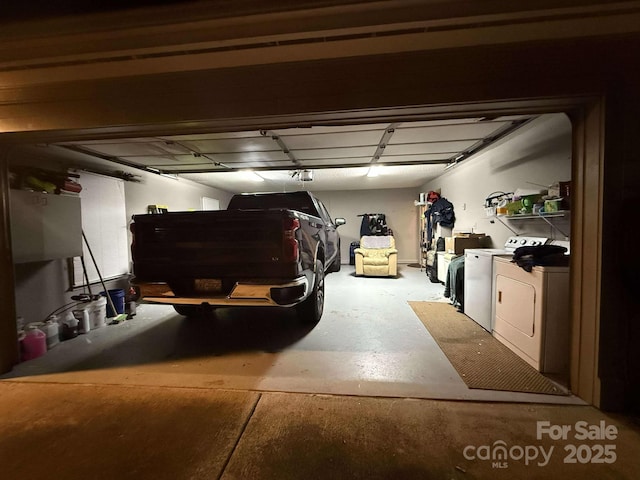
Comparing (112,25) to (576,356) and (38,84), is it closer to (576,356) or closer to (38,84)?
(38,84)

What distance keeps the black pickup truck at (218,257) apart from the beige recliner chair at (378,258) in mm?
3867

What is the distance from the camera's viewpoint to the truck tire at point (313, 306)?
3117 millimetres

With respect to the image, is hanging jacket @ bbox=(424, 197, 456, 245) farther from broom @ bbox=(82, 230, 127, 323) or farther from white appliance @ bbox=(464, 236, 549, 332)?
broom @ bbox=(82, 230, 127, 323)

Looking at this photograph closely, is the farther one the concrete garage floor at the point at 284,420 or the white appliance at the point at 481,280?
the white appliance at the point at 481,280

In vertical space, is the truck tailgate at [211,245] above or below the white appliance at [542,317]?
above

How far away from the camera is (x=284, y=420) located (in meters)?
1.60

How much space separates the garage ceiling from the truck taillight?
972mm

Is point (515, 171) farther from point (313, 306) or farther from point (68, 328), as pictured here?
point (68, 328)

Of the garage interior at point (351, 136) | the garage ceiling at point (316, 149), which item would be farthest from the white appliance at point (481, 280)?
the garage ceiling at point (316, 149)

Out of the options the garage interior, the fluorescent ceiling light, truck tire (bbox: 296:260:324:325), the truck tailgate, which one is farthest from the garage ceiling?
truck tire (bbox: 296:260:324:325)

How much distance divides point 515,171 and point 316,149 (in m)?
2.83

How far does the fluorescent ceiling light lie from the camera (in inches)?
207

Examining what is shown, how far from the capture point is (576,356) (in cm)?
184

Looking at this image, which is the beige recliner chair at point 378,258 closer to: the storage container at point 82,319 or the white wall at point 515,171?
the white wall at point 515,171
